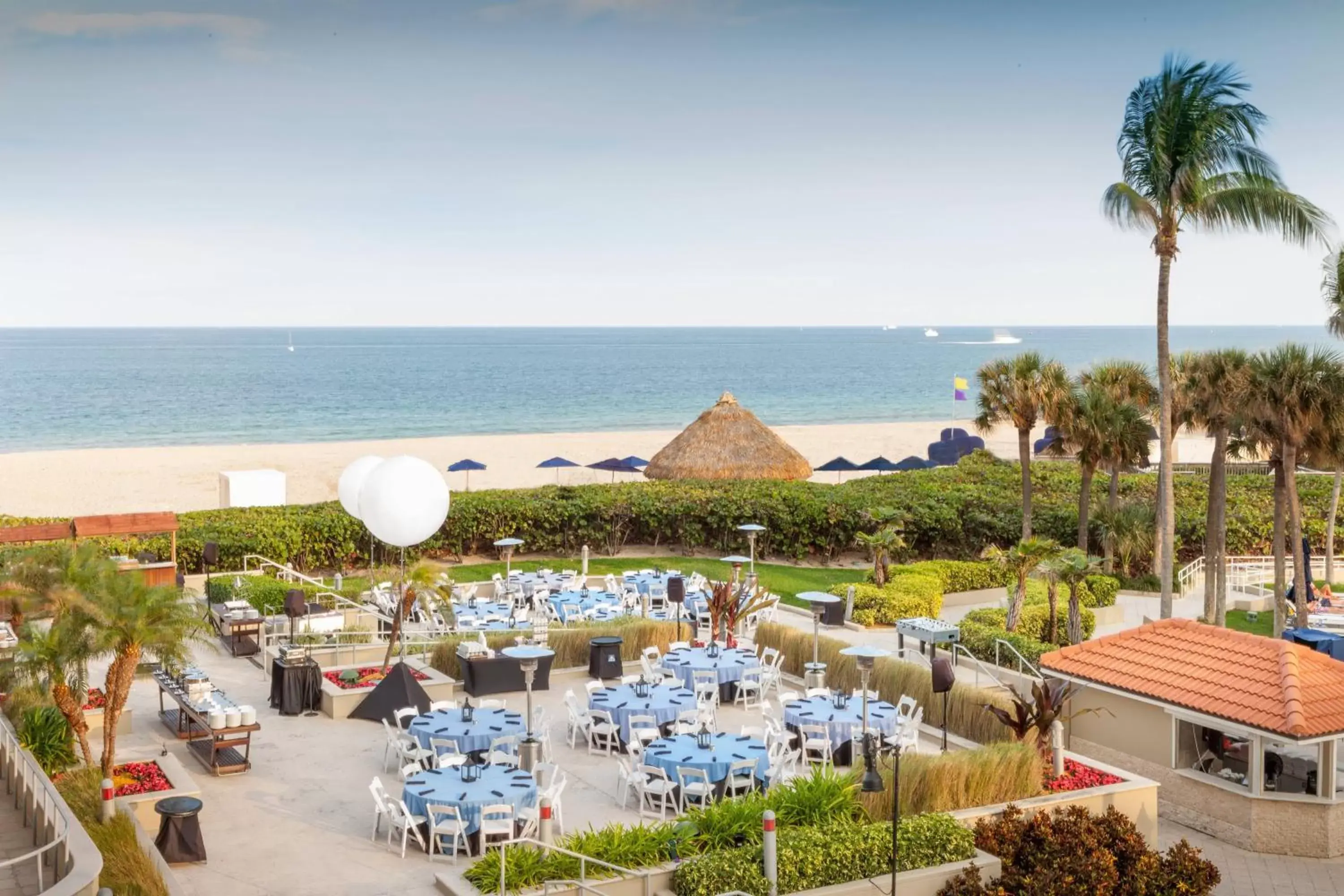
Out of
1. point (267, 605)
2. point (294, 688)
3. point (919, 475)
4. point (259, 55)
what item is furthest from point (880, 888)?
point (259, 55)

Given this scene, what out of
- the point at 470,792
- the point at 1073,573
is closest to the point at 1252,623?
the point at 1073,573

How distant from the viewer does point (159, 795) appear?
13.3 m

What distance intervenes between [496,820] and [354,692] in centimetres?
653

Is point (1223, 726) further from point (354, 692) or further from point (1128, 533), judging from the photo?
point (1128, 533)

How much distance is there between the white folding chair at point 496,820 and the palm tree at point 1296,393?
16931 mm

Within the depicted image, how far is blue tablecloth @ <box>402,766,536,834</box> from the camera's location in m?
12.8

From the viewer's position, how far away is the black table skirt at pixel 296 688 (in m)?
18.4

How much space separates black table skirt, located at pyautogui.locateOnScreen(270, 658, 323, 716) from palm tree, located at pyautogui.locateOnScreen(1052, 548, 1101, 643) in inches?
507

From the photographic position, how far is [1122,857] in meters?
12.9

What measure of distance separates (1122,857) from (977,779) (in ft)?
5.49

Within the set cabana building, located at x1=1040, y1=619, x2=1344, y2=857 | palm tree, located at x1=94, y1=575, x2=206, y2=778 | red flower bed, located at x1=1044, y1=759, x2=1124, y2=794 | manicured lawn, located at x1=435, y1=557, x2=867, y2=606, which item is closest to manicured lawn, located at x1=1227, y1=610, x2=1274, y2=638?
manicured lawn, located at x1=435, y1=557, x2=867, y2=606

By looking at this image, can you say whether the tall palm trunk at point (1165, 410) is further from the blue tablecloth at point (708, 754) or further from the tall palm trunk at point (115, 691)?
the tall palm trunk at point (115, 691)

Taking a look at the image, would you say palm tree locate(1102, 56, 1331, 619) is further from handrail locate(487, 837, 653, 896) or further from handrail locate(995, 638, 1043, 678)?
handrail locate(487, 837, 653, 896)

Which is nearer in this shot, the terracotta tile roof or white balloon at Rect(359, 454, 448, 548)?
the terracotta tile roof
